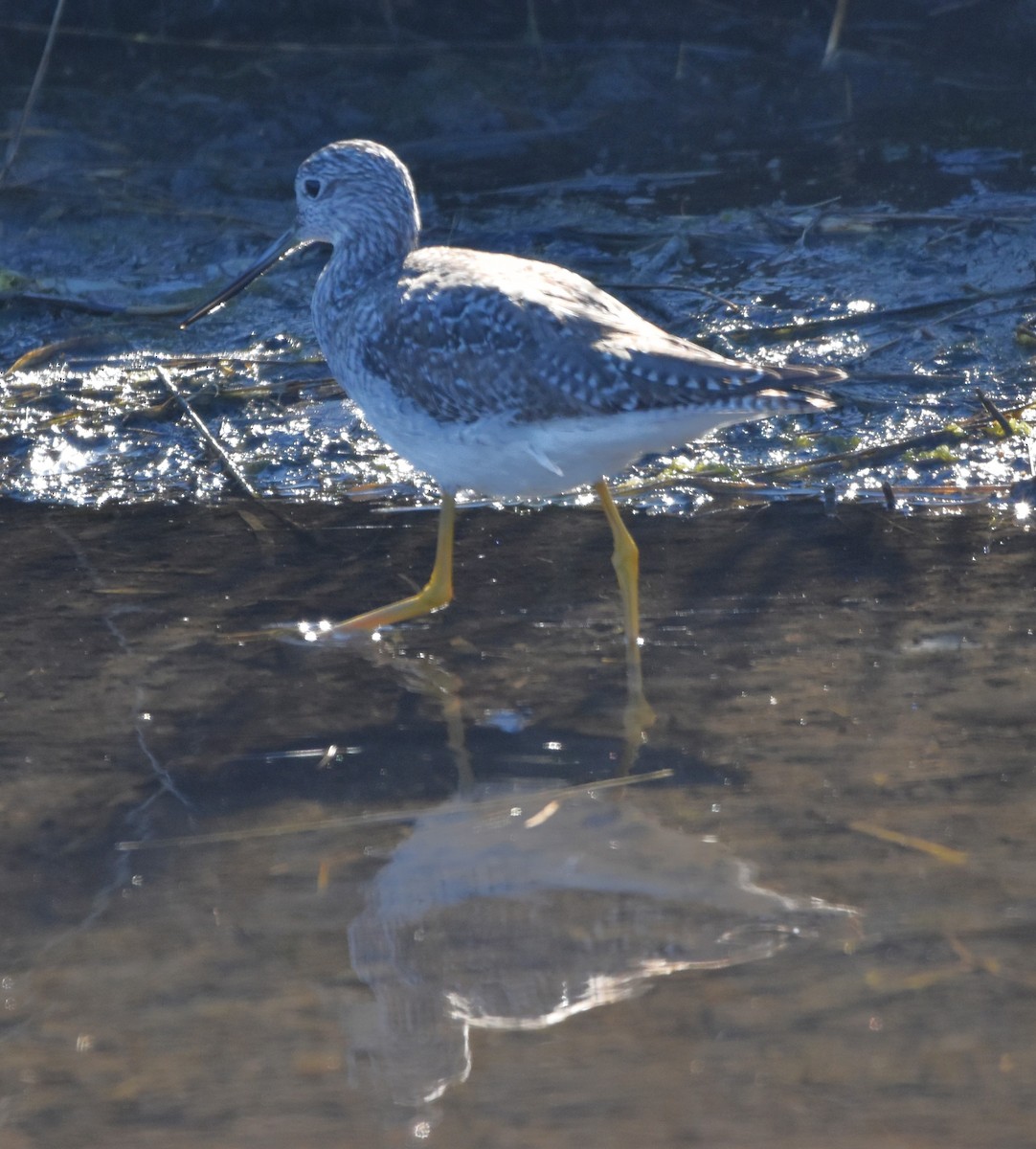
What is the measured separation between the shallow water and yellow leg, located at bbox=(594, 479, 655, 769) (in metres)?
0.05

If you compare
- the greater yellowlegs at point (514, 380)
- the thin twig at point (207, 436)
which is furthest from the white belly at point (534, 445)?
the thin twig at point (207, 436)

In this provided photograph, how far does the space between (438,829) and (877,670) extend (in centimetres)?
147

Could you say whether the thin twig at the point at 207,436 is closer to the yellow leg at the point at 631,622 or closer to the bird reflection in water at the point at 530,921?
the yellow leg at the point at 631,622

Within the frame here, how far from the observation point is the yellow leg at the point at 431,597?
494 cm

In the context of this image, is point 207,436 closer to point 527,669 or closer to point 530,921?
point 527,669

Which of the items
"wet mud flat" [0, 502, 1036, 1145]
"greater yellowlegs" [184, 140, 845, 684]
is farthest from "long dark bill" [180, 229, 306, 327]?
"wet mud flat" [0, 502, 1036, 1145]

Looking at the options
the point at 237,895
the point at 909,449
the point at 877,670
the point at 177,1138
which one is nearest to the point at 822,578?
the point at 877,670

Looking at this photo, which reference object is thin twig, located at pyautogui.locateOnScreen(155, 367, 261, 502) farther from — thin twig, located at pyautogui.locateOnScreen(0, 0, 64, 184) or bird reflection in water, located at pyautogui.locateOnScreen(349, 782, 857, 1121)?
bird reflection in water, located at pyautogui.locateOnScreen(349, 782, 857, 1121)

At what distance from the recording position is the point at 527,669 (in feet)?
15.2

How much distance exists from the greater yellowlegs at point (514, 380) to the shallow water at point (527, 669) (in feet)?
1.72

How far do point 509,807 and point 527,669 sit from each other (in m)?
0.74

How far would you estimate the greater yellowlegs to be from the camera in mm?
4297

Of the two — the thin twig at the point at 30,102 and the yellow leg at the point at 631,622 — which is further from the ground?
the thin twig at the point at 30,102

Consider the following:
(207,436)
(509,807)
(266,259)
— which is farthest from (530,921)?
(207,436)
